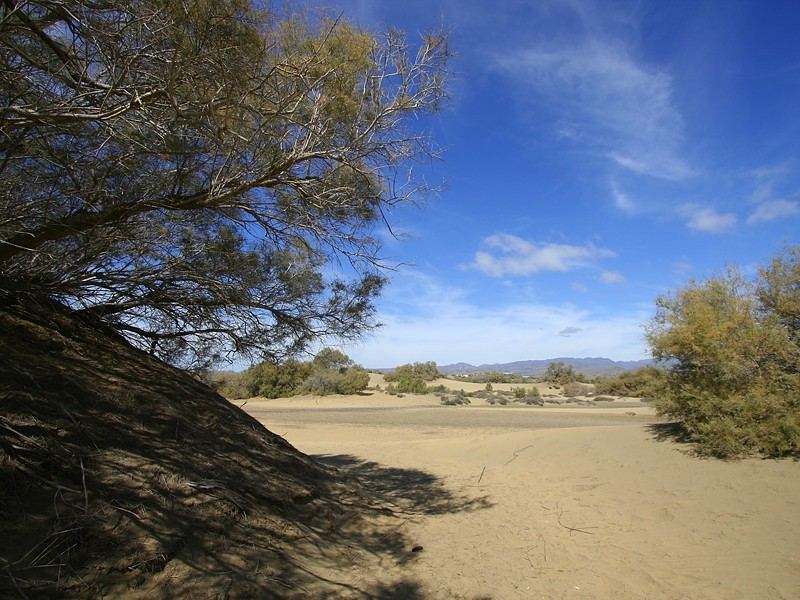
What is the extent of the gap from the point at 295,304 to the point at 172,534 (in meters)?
3.63

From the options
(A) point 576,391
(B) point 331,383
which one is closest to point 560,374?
(A) point 576,391

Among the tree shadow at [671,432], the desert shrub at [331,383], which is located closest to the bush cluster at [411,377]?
the desert shrub at [331,383]

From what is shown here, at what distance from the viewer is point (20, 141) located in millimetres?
3838

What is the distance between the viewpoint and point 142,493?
13.2ft

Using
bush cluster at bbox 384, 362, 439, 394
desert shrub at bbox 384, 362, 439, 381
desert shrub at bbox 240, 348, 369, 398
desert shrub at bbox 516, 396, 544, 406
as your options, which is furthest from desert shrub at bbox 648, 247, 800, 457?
desert shrub at bbox 384, 362, 439, 381

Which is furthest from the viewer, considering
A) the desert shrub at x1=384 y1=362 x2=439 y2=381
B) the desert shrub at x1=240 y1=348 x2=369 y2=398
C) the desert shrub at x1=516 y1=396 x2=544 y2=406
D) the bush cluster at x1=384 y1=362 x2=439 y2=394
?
the desert shrub at x1=384 y1=362 x2=439 y2=381

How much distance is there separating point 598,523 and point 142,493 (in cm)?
581

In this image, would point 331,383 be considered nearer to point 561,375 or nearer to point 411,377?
point 411,377

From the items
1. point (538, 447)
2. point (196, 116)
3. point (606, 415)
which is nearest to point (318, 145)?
point (196, 116)

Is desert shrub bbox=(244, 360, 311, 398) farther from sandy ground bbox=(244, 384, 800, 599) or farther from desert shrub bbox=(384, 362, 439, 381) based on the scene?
sandy ground bbox=(244, 384, 800, 599)

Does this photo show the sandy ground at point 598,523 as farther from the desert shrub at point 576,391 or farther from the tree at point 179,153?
the desert shrub at point 576,391

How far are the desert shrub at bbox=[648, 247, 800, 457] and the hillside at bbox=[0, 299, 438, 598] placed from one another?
6.47 metres

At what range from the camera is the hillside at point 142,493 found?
327cm

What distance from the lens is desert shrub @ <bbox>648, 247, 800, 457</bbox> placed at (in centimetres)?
831
